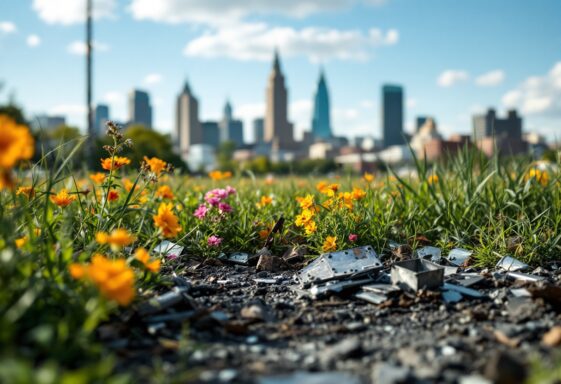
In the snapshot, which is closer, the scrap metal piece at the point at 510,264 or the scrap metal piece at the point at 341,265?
the scrap metal piece at the point at 341,265

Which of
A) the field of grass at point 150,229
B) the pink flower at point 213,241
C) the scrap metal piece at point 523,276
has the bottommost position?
the scrap metal piece at point 523,276

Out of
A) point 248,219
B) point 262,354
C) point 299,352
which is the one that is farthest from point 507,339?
point 248,219

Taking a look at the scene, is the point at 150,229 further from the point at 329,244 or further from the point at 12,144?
the point at 12,144

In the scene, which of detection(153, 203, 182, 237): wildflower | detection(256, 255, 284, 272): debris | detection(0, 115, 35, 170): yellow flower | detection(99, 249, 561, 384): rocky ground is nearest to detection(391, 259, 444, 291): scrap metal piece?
detection(99, 249, 561, 384): rocky ground

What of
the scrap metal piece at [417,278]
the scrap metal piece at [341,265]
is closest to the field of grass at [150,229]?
the scrap metal piece at [341,265]

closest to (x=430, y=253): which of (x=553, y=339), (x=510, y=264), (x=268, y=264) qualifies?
(x=510, y=264)

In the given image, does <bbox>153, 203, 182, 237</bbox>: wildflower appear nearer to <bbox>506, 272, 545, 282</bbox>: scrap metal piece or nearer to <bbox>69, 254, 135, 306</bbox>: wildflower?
<bbox>69, 254, 135, 306</bbox>: wildflower

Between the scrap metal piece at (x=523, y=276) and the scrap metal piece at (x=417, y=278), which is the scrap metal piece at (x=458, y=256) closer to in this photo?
the scrap metal piece at (x=523, y=276)
